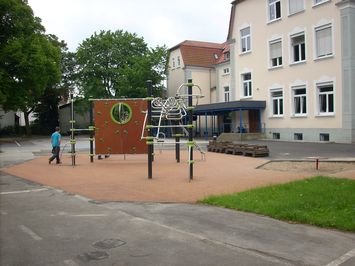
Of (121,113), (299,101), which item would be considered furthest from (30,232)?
(299,101)

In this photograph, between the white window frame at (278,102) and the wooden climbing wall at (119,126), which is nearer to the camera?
the wooden climbing wall at (119,126)

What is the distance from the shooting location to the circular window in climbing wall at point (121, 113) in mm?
20406

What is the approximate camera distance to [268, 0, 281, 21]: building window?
3594 centimetres

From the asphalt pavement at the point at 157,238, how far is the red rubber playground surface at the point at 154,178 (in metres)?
1.65

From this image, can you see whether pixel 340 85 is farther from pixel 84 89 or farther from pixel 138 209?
pixel 84 89

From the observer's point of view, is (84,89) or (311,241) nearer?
(311,241)

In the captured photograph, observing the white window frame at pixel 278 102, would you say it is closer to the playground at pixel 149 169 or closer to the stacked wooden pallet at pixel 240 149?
the stacked wooden pallet at pixel 240 149

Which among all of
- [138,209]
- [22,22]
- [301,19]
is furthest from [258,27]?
[138,209]

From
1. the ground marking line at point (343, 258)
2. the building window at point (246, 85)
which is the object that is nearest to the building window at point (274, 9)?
the building window at point (246, 85)

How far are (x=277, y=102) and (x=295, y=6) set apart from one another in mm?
7454

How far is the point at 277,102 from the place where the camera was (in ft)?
120

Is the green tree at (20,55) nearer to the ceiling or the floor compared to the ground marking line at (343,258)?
nearer to the ceiling

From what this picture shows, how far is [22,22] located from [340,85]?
29.4 m

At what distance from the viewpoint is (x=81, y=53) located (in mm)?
60312
